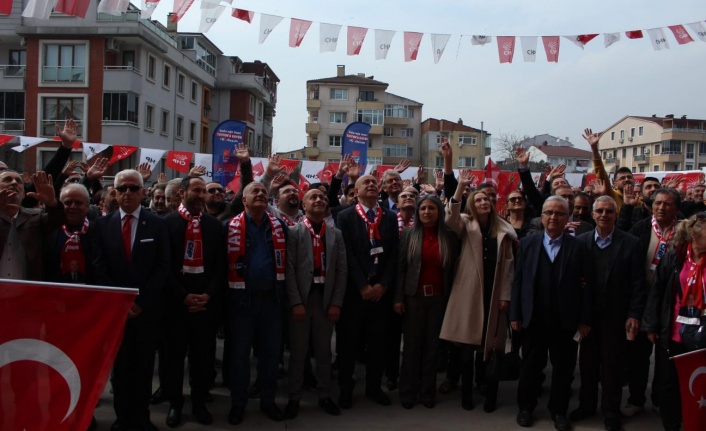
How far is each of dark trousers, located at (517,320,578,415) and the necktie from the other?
3.62m

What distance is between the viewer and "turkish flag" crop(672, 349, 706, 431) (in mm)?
4516

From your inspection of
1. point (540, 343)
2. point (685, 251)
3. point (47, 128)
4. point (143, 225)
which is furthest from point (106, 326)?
point (47, 128)

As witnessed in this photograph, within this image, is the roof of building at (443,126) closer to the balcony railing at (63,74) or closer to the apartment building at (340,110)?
the apartment building at (340,110)

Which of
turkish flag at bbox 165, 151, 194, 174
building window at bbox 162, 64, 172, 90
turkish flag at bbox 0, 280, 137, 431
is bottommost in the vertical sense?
turkish flag at bbox 0, 280, 137, 431

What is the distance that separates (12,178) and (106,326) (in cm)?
205

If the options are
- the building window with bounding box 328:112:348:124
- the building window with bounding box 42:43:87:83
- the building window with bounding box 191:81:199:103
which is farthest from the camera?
the building window with bounding box 328:112:348:124

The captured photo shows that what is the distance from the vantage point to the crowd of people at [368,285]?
17.0 ft

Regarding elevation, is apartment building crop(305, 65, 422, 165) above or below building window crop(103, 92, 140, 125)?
above

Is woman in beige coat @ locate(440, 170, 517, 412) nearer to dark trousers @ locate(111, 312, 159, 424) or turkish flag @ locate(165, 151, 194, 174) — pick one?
dark trousers @ locate(111, 312, 159, 424)

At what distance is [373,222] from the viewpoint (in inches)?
244

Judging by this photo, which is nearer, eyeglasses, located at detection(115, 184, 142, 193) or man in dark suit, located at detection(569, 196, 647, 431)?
eyeglasses, located at detection(115, 184, 142, 193)

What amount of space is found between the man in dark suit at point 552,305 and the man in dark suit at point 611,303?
137 mm

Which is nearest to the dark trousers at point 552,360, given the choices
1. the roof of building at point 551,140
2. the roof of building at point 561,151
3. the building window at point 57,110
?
the building window at point 57,110

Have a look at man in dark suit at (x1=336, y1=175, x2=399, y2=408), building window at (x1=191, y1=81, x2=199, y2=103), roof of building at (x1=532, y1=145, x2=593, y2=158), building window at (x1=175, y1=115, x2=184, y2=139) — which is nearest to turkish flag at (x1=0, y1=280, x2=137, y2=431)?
man in dark suit at (x1=336, y1=175, x2=399, y2=408)
